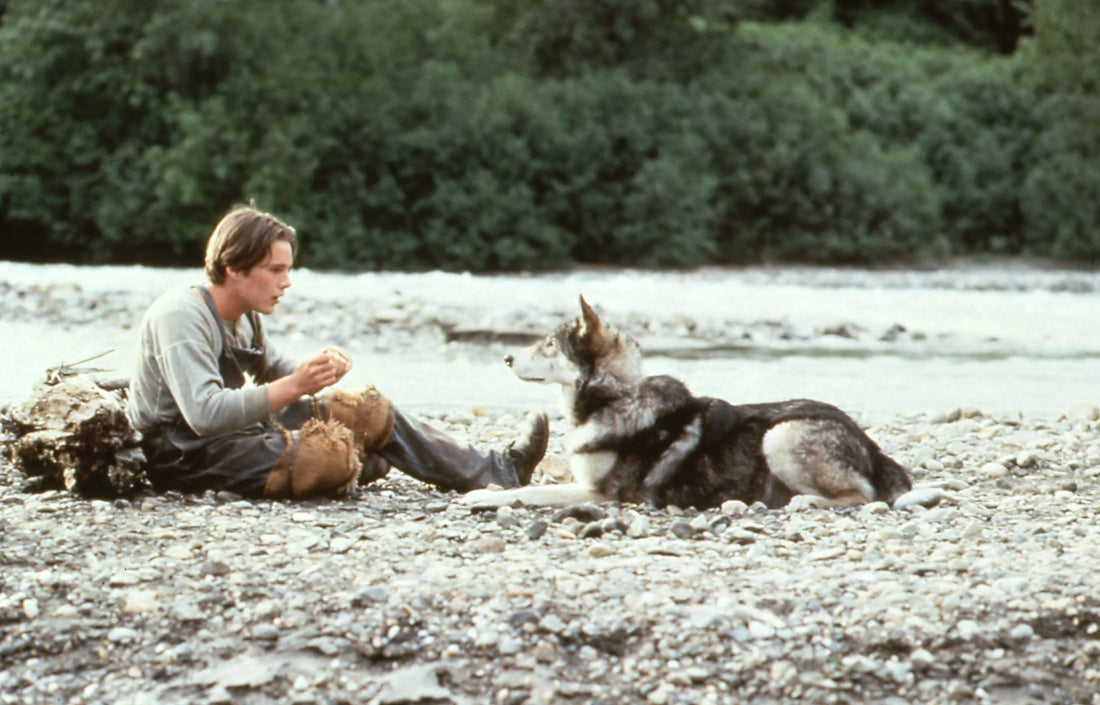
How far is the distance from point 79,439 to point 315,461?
Result: 3.79 ft

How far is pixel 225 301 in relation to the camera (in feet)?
22.9

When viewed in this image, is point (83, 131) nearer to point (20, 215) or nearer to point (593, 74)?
point (20, 215)

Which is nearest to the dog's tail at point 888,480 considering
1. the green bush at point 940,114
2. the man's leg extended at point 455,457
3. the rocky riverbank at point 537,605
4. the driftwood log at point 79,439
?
the rocky riverbank at point 537,605

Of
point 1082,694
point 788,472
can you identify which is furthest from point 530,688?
point 788,472

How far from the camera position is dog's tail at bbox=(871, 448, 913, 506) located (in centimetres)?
752

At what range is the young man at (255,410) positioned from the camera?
22.1 ft

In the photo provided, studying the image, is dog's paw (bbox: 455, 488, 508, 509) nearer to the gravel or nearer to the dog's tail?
the gravel

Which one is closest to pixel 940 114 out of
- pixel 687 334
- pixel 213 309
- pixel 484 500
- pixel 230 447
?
pixel 687 334

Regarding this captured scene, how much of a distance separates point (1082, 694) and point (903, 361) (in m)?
13.1

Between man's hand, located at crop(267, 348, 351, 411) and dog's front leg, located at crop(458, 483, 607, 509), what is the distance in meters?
1.05

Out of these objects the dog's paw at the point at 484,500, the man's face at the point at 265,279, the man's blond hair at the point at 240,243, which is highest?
the man's blond hair at the point at 240,243

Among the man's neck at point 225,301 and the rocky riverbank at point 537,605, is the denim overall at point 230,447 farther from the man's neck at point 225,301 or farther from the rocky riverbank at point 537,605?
the rocky riverbank at point 537,605

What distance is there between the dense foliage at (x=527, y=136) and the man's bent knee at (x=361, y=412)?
2636cm

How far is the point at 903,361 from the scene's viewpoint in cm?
1784
